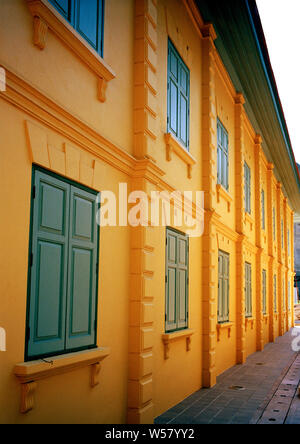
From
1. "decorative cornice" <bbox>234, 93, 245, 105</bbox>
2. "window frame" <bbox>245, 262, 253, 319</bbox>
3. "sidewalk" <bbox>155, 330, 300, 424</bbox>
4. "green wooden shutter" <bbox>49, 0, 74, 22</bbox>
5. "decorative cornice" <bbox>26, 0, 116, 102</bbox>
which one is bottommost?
"sidewalk" <bbox>155, 330, 300, 424</bbox>

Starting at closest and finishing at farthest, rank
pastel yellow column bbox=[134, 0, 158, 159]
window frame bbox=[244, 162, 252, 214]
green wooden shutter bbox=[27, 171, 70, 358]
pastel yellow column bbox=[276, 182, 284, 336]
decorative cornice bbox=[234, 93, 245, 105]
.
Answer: green wooden shutter bbox=[27, 171, 70, 358], pastel yellow column bbox=[134, 0, 158, 159], decorative cornice bbox=[234, 93, 245, 105], window frame bbox=[244, 162, 252, 214], pastel yellow column bbox=[276, 182, 284, 336]

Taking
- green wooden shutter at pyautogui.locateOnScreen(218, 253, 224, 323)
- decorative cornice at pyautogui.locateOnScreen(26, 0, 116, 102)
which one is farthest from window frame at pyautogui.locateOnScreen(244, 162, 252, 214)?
decorative cornice at pyautogui.locateOnScreen(26, 0, 116, 102)

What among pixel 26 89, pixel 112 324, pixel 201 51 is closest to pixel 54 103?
pixel 26 89

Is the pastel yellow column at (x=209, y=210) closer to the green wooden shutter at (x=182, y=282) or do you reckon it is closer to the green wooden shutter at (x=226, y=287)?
the green wooden shutter at (x=182, y=282)

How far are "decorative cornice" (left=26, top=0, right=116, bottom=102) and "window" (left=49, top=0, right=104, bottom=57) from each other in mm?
245

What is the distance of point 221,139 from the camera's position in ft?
40.0

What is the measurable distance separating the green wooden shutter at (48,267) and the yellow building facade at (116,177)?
0.11 m

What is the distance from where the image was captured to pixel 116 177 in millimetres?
6336

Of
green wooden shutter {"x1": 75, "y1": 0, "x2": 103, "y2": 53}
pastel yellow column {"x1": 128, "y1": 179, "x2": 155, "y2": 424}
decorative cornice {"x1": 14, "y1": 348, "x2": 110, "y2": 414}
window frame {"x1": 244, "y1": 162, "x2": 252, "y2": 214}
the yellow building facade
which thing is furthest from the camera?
window frame {"x1": 244, "y1": 162, "x2": 252, "y2": 214}

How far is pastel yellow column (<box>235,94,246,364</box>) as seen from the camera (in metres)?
13.2

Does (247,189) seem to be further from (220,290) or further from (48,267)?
(48,267)

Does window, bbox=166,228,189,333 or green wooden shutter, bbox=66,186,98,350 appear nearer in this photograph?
green wooden shutter, bbox=66,186,98,350

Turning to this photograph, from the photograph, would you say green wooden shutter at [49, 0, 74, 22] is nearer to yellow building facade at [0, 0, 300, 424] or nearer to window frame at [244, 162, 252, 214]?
yellow building facade at [0, 0, 300, 424]

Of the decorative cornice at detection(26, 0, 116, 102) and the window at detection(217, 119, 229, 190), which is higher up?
the window at detection(217, 119, 229, 190)
